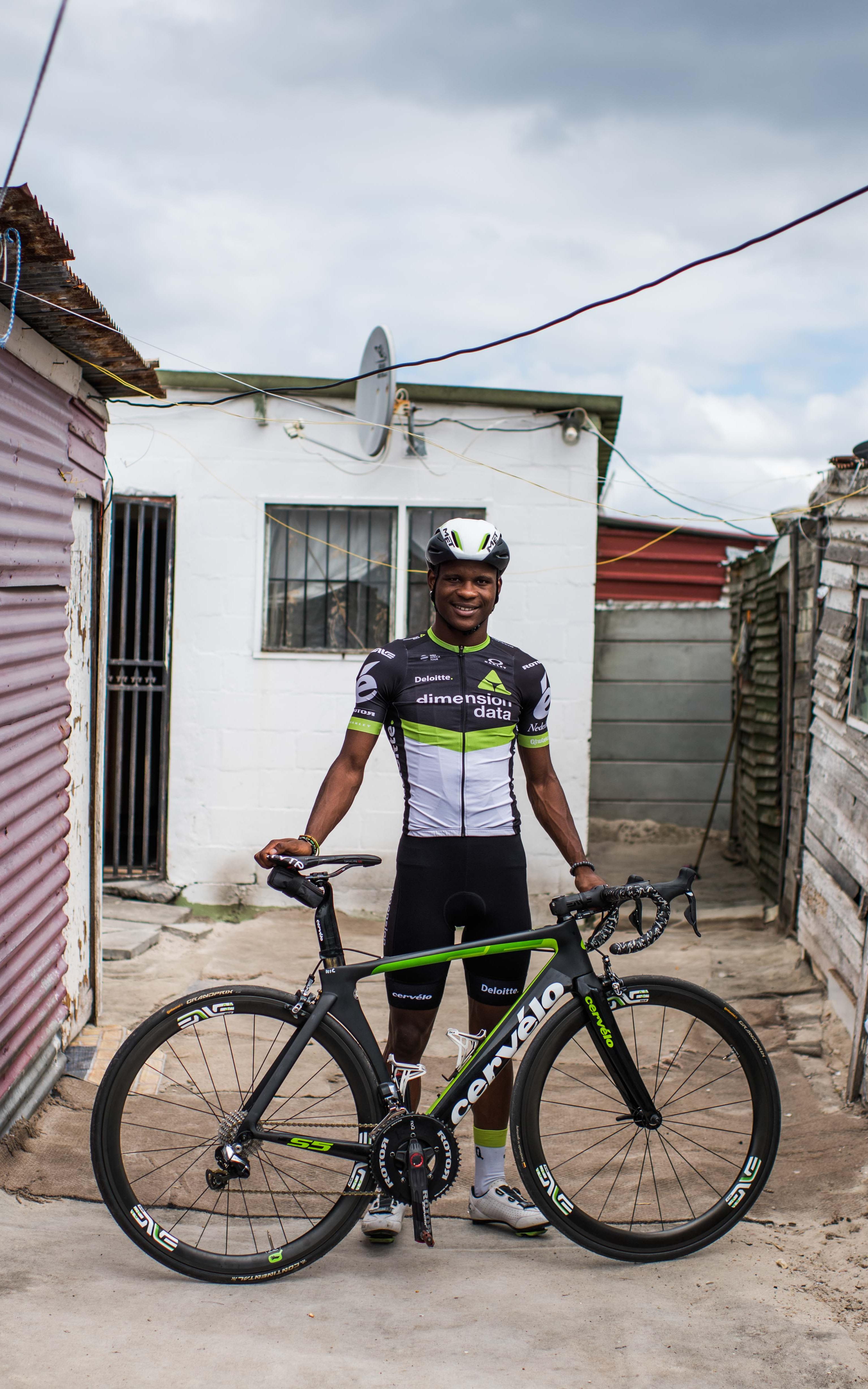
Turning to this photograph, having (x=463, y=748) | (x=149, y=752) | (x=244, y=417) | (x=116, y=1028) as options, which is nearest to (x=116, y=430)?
(x=244, y=417)

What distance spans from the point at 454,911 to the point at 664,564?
1039cm

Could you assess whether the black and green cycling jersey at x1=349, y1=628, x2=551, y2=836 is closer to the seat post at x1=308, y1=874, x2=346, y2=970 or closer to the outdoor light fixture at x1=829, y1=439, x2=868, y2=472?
the seat post at x1=308, y1=874, x2=346, y2=970

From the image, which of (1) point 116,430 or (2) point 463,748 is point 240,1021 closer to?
(2) point 463,748

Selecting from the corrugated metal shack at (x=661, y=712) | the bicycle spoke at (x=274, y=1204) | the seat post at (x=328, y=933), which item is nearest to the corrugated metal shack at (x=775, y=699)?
the corrugated metal shack at (x=661, y=712)

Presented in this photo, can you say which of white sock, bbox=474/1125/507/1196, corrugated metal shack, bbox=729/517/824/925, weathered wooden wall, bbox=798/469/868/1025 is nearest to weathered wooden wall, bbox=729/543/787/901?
corrugated metal shack, bbox=729/517/824/925

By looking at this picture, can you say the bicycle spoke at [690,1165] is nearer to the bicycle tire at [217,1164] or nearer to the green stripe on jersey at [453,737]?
the bicycle tire at [217,1164]

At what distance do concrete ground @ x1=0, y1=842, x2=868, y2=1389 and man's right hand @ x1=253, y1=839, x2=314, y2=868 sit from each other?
3.43 feet

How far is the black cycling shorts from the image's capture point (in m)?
2.91

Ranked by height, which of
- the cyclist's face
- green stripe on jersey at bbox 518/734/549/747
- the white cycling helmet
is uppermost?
the white cycling helmet

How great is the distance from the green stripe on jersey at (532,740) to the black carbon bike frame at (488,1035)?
486mm

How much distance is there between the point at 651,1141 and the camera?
3.65 m

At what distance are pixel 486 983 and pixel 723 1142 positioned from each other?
1.04 meters

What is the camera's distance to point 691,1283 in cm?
275

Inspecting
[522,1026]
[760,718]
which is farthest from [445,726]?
[760,718]
